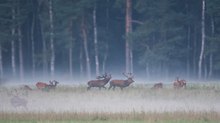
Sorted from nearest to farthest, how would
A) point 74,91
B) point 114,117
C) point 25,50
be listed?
1. point 114,117
2. point 74,91
3. point 25,50

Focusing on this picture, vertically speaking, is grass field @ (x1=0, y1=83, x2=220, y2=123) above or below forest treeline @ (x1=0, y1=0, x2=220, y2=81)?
below

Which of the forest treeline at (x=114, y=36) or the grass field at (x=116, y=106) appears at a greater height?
the forest treeline at (x=114, y=36)

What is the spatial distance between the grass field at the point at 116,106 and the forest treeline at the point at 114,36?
738 inches

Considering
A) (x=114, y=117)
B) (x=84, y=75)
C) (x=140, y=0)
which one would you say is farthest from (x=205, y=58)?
(x=114, y=117)

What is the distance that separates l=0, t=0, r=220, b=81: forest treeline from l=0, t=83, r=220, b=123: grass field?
18.7 meters

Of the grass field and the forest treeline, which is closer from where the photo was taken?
the grass field

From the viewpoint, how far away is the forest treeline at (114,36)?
47344 millimetres

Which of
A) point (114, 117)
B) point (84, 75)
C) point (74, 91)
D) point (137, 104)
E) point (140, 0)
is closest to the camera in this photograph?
point (114, 117)

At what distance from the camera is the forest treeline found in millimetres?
47344

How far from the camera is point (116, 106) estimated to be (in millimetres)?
23703

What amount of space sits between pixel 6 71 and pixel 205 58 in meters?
19.7

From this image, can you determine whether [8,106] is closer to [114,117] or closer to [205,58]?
[114,117]

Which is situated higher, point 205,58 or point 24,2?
point 24,2

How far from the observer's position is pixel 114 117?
61.4 ft
